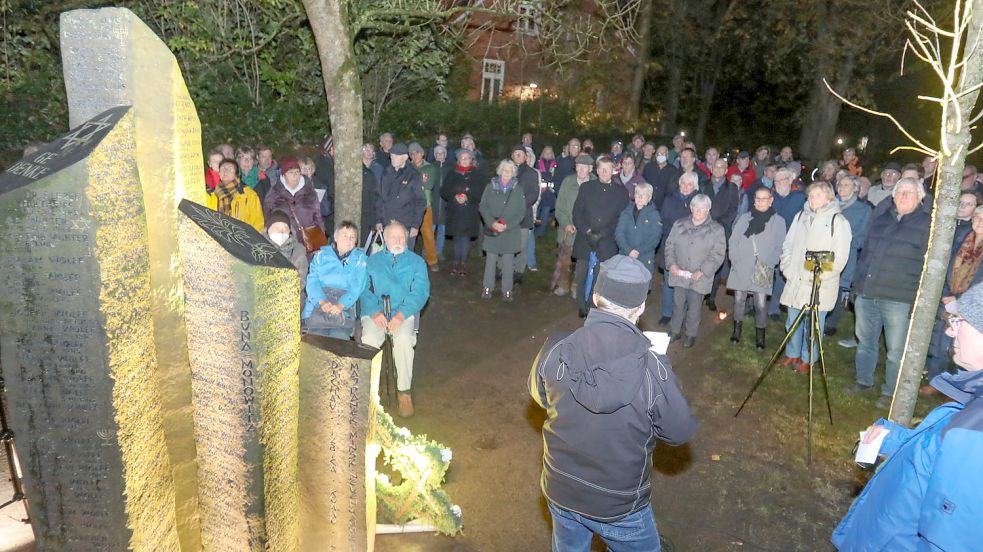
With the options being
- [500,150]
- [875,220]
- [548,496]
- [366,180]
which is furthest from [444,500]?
[500,150]

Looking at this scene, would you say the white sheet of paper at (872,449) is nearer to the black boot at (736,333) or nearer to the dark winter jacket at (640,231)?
the dark winter jacket at (640,231)

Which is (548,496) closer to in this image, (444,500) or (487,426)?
(444,500)

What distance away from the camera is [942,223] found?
181 inches

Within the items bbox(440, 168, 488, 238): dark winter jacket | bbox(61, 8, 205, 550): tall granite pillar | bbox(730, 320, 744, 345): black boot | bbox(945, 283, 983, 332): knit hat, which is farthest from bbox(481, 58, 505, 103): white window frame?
bbox(945, 283, 983, 332): knit hat

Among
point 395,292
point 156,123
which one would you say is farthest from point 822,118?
point 156,123

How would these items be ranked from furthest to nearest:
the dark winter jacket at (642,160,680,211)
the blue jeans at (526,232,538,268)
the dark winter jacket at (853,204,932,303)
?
the dark winter jacket at (642,160,680,211)
the blue jeans at (526,232,538,268)
the dark winter jacket at (853,204,932,303)

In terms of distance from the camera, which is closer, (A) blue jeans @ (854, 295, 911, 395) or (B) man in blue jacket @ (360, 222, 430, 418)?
(B) man in blue jacket @ (360, 222, 430, 418)

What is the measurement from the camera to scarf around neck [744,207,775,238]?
8.33 m

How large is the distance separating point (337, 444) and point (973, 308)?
127 inches

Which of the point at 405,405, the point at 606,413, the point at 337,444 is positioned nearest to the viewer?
the point at 606,413

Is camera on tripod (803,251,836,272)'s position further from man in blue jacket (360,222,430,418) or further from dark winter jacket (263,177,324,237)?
dark winter jacket (263,177,324,237)

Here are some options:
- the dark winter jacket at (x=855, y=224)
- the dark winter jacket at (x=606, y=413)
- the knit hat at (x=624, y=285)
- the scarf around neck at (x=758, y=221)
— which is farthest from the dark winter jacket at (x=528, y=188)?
the dark winter jacket at (x=606, y=413)

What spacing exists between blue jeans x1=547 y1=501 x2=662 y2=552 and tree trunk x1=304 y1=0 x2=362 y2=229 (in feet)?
17.4

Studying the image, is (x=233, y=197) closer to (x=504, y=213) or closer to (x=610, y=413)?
(x=504, y=213)
